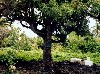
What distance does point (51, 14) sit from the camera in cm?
1586

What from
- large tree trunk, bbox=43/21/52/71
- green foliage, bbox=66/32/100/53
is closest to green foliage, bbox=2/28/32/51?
green foliage, bbox=66/32/100/53

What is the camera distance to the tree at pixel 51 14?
53.1 feet

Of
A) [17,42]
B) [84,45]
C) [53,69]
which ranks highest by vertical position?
[17,42]

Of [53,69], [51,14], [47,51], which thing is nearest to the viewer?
[51,14]

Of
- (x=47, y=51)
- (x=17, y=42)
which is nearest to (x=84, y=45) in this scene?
(x=17, y=42)

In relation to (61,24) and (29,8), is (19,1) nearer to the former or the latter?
(29,8)

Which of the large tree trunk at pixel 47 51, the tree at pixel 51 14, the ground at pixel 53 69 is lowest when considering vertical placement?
the ground at pixel 53 69

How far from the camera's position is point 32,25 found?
19.7 meters

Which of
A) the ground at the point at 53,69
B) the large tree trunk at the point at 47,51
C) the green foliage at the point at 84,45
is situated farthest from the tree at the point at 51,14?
the green foliage at the point at 84,45

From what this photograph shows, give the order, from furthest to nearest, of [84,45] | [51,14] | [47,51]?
[84,45] < [47,51] < [51,14]

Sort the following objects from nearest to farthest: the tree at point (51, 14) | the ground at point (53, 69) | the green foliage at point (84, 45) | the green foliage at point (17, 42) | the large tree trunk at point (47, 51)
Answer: the tree at point (51, 14) → the ground at point (53, 69) → the large tree trunk at point (47, 51) → the green foliage at point (84, 45) → the green foliage at point (17, 42)

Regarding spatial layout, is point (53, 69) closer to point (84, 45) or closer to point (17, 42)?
point (84, 45)

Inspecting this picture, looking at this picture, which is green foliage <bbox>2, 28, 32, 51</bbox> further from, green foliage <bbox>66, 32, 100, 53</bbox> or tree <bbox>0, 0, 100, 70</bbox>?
tree <bbox>0, 0, 100, 70</bbox>

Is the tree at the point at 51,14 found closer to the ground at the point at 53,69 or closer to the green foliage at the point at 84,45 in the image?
the ground at the point at 53,69
